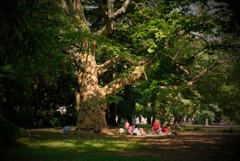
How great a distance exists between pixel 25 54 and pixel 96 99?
15977mm

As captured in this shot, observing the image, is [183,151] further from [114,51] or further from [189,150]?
[114,51]

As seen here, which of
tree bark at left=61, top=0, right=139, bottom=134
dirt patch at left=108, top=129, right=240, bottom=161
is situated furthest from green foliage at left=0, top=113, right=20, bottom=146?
tree bark at left=61, top=0, right=139, bottom=134

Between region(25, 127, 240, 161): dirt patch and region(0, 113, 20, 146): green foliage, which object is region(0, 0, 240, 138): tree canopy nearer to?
region(0, 113, 20, 146): green foliage

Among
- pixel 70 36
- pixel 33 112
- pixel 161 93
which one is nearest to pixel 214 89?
pixel 161 93

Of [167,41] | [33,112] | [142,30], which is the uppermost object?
[142,30]

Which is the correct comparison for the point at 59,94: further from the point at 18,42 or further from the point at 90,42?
the point at 18,42

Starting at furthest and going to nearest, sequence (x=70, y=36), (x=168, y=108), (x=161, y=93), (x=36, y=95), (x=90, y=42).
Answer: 1. (x=168, y=108)
2. (x=36, y=95)
3. (x=161, y=93)
4. (x=90, y=42)
5. (x=70, y=36)

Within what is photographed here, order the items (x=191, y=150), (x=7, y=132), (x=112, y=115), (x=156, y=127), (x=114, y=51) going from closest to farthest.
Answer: (x=7, y=132), (x=191, y=150), (x=114, y=51), (x=156, y=127), (x=112, y=115)

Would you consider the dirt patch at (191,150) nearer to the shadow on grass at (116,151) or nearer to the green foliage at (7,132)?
the shadow on grass at (116,151)

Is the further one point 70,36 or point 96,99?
point 96,99

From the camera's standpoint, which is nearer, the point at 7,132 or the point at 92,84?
the point at 7,132

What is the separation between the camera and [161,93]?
2155 cm

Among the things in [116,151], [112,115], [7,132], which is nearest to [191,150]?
[116,151]

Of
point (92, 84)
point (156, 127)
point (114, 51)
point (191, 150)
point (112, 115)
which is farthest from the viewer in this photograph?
point (112, 115)
